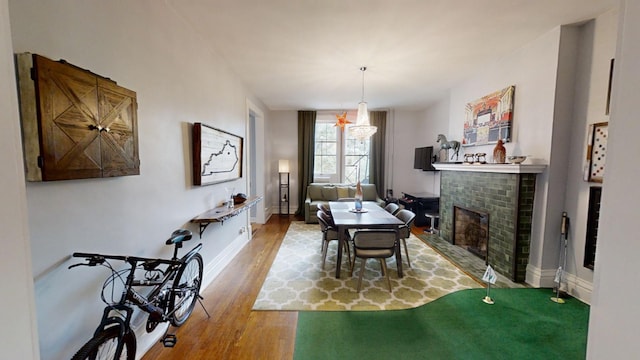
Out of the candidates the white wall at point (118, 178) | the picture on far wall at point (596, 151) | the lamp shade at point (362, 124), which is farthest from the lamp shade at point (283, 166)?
the picture on far wall at point (596, 151)

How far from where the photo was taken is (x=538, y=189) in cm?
276

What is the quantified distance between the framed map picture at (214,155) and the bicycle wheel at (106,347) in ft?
4.81

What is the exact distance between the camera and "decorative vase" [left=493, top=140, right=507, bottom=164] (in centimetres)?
306

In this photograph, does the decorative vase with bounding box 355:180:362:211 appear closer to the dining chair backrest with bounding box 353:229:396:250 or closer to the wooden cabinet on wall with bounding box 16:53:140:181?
the dining chair backrest with bounding box 353:229:396:250

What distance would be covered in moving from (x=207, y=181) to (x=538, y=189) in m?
3.70

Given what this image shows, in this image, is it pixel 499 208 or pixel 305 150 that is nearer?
pixel 499 208

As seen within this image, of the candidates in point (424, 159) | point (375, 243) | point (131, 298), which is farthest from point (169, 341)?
point (424, 159)

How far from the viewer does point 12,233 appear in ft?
1.76

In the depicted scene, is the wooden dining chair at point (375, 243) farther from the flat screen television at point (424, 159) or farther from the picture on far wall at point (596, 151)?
the flat screen television at point (424, 159)

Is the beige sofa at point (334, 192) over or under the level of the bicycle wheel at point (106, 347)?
over

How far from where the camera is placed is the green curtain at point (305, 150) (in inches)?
250

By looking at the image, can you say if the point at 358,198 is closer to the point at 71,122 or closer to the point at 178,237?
the point at 178,237

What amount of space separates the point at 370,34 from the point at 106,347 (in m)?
3.28

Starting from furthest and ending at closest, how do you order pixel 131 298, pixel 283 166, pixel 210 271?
pixel 283 166 < pixel 210 271 < pixel 131 298
